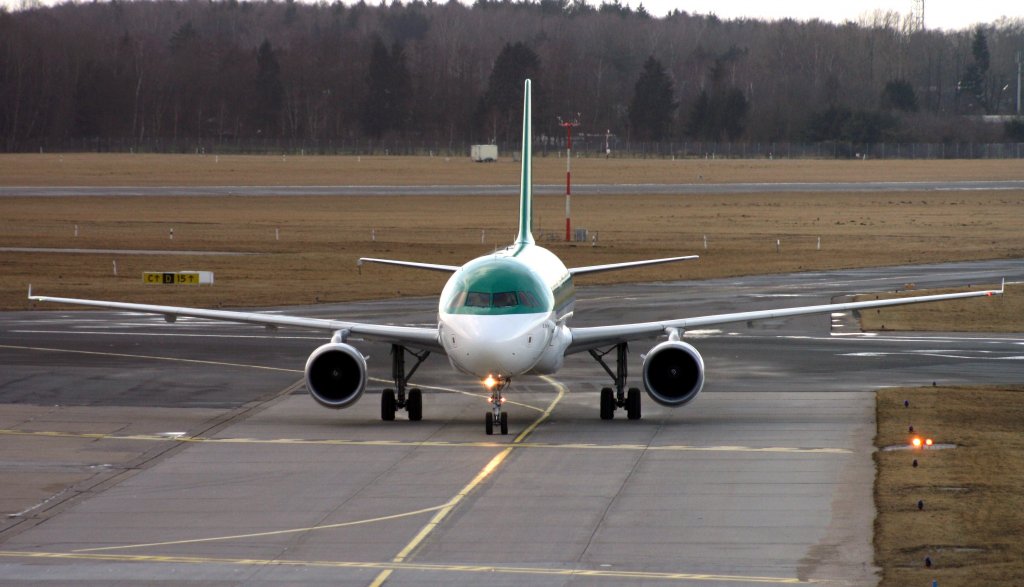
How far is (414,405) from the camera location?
28484mm

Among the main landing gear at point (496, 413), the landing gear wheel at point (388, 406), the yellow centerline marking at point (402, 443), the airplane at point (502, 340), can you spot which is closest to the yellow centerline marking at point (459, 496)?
the yellow centerline marking at point (402, 443)

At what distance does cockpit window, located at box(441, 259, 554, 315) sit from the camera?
84.3 feet

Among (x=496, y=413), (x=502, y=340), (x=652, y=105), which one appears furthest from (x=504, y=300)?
(x=652, y=105)

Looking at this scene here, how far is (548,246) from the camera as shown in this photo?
248 ft

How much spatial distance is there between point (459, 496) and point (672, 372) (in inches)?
280

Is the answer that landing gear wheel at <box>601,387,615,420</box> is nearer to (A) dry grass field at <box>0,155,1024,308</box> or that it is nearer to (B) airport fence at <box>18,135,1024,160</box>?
(A) dry grass field at <box>0,155,1024,308</box>

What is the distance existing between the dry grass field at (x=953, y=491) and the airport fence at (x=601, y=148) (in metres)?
151

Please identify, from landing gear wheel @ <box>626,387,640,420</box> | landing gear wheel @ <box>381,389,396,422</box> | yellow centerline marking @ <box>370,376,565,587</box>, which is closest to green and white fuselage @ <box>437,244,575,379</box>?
yellow centerline marking @ <box>370,376,565,587</box>

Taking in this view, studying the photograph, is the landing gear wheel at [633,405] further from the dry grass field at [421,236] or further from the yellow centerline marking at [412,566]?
the dry grass field at [421,236]

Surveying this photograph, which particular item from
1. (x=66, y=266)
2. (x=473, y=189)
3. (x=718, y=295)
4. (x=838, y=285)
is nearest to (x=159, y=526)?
(x=718, y=295)

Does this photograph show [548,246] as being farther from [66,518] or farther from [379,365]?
[66,518]

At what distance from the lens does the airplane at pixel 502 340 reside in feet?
83.4

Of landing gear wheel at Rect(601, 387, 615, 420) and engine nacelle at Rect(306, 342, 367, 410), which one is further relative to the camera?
landing gear wheel at Rect(601, 387, 615, 420)

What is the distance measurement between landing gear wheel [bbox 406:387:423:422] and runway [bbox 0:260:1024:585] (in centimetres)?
39
